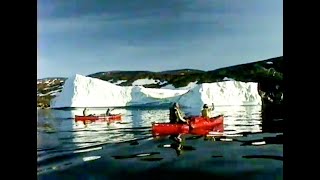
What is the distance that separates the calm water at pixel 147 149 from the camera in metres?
1.47

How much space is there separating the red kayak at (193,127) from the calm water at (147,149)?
0.02 m

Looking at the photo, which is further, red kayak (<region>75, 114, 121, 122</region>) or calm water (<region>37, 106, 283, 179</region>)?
red kayak (<region>75, 114, 121, 122</region>)

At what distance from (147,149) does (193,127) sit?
182mm

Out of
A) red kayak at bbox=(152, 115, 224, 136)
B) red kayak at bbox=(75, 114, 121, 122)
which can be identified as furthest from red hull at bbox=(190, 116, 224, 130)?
red kayak at bbox=(75, 114, 121, 122)

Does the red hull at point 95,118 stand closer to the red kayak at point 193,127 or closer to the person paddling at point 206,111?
the red kayak at point 193,127

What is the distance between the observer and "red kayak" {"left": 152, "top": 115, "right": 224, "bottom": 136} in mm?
1506

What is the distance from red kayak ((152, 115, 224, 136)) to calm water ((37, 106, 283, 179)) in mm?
20

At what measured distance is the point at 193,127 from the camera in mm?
1537

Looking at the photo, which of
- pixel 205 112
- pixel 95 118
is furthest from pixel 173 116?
pixel 95 118

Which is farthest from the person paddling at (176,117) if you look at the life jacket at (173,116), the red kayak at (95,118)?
the red kayak at (95,118)

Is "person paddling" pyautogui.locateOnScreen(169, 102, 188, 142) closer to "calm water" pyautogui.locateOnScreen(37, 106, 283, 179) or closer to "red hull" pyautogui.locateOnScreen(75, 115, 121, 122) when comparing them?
"calm water" pyautogui.locateOnScreen(37, 106, 283, 179)

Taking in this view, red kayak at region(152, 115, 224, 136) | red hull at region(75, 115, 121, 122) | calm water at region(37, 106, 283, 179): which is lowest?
calm water at region(37, 106, 283, 179)
